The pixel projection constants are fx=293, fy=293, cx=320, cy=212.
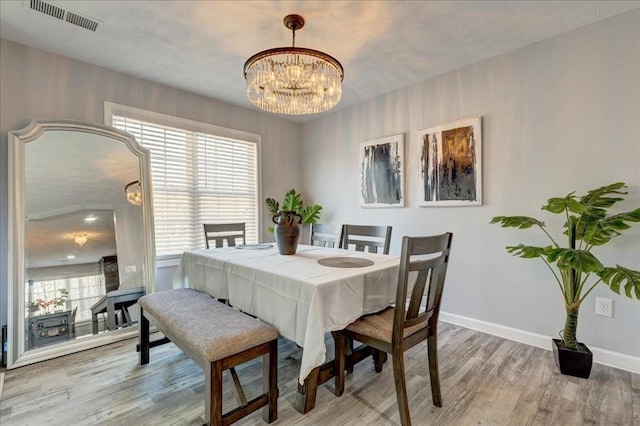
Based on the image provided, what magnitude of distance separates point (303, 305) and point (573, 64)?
109 inches

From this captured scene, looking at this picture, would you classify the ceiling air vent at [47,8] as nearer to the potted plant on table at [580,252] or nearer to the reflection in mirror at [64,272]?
the reflection in mirror at [64,272]

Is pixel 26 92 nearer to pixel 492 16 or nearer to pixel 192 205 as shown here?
pixel 192 205

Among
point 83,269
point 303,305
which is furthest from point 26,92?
point 303,305

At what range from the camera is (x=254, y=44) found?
2.45 metres

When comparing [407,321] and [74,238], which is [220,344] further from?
[74,238]

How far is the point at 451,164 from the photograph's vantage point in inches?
115

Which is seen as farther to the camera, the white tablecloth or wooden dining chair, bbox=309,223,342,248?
wooden dining chair, bbox=309,223,342,248

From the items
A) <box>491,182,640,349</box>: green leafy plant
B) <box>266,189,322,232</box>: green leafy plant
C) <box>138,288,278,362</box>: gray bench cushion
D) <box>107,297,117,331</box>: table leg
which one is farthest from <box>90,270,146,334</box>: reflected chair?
<box>491,182,640,349</box>: green leafy plant

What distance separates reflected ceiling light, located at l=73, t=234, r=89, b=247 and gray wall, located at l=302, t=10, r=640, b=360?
→ 9.97 feet

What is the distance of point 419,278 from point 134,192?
9.05 ft

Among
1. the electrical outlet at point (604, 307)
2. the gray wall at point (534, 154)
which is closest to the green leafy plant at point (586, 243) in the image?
the electrical outlet at point (604, 307)

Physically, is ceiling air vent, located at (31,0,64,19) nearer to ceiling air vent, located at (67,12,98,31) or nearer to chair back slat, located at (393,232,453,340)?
ceiling air vent, located at (67,12,98,31)

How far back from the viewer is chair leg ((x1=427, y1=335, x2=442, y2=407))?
1.68 metres

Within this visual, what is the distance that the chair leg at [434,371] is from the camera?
5.53 ft
